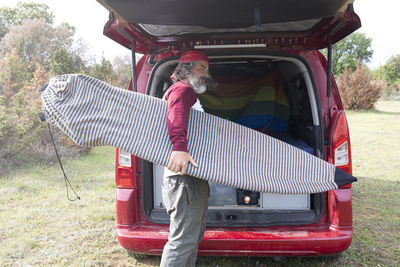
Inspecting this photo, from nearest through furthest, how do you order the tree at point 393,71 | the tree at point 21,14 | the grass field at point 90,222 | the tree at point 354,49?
the grass field at point 90,222 < the tree at point 21,14 < the tree at point 393,71 < the tree at point 354,49

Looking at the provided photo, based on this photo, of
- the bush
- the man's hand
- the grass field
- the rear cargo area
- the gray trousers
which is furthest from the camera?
the bush

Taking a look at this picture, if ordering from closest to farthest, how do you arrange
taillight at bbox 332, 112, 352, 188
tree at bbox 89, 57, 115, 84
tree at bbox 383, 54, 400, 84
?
taillight at bbox 332, 112, 352, 188 → tree at bbox 89, 57, 115, 84 → tree at bbox 383, 54, 400, 84

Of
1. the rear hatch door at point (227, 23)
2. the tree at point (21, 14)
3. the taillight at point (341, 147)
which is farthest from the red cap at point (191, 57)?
the tree at point (21, 14)

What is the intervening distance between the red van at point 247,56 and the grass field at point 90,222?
1.40 ft

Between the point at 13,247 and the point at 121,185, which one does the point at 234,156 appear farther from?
the point at 13,247

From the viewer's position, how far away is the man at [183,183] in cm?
164

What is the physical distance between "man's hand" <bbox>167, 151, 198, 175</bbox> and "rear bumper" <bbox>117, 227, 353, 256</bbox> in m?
0.64

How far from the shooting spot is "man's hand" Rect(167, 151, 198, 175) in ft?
5.34

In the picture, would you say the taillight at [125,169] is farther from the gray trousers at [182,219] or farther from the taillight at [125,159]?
the gray trousers at [182,219]

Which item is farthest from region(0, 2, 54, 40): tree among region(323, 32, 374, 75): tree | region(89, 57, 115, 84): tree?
region(323, 32, 374, 75): tree

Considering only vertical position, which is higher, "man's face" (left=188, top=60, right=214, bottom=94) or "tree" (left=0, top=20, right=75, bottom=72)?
"tree" (left=0, top=20, right=75, bottom=72)

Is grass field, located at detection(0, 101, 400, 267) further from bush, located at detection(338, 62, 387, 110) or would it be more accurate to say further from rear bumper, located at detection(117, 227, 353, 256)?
bush, located at detection(338, 62, 387, 110)

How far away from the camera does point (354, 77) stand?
18.0 meters

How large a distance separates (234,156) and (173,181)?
1.38ft
